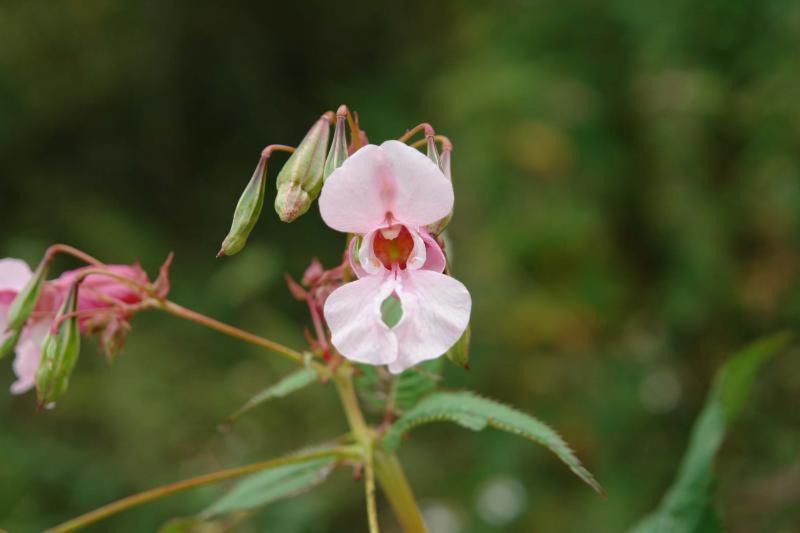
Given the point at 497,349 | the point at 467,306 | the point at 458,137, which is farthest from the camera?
the point at 458,137

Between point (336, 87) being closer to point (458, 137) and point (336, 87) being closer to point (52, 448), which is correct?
point (458, 137)

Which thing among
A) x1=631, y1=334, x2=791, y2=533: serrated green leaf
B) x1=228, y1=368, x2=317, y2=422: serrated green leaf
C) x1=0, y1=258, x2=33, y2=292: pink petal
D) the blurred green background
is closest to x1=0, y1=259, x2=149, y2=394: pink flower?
x1=0, y1=258, x2=33, y2=292: pink petal

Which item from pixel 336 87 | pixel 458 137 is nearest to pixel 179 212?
pixel 336 87

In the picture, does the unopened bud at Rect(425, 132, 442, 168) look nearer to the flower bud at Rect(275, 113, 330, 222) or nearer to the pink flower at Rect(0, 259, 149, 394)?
the flower bud at Rect(275, 113, 330, 222)

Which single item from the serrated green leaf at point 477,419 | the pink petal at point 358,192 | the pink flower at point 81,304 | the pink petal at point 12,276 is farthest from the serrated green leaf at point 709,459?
the pink petal at point 12,276

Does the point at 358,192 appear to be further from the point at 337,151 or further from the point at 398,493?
the point at 398,493

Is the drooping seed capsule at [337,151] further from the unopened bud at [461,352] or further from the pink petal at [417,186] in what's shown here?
the unopened bud at [461,352]

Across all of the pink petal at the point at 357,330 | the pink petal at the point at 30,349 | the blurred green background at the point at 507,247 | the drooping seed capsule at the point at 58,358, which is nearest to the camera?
the pink petal at the point at 357,330
